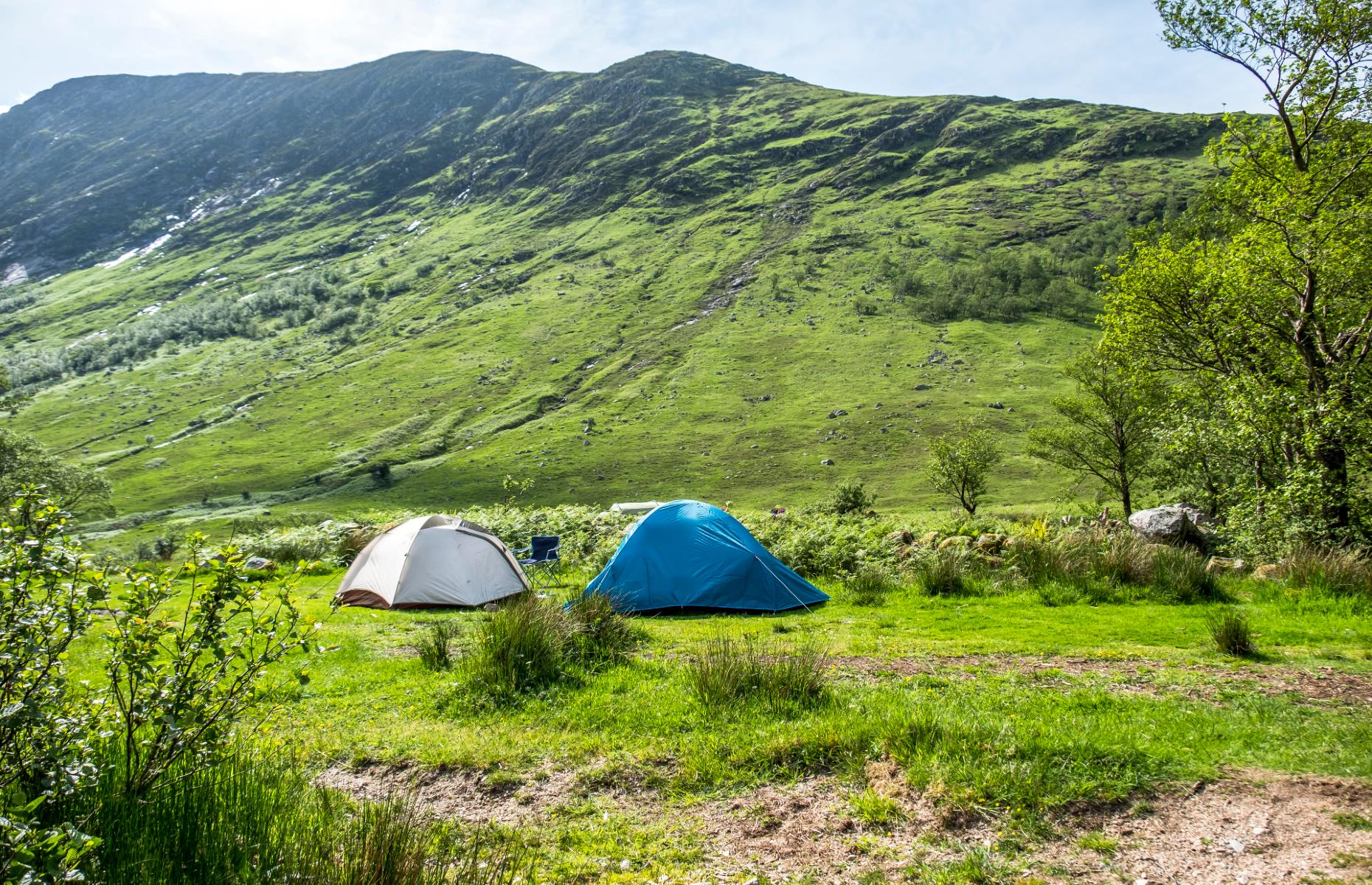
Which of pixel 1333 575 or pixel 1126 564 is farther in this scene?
pixel 1126 564

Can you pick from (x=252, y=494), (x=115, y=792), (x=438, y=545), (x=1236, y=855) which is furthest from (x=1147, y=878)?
(x=252, y=494)

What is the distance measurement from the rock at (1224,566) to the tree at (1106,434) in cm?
2727

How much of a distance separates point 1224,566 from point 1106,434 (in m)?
33.4

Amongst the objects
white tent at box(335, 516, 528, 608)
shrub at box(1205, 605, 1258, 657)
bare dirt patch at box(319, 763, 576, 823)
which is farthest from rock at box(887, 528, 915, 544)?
bare dirt patch at box(319, 763, 576, 823)

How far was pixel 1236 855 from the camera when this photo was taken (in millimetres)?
5211

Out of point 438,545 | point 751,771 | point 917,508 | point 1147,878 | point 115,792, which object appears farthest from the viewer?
point 917,508

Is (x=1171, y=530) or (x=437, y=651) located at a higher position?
(x=437, y=651)

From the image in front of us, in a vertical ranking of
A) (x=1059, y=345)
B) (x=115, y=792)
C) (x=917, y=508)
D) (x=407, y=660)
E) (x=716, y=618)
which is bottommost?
(x=917, y=508)

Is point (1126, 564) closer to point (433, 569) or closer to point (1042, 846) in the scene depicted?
point (1042, 846)

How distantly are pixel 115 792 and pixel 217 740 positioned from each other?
0.59 metres

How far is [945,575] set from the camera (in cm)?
1711

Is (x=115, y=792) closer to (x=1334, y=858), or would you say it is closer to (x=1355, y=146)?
(x=1334, y=858)

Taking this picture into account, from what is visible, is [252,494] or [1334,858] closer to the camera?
[1334,858]

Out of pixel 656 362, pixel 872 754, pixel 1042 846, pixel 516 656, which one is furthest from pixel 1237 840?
pixel 656 362
